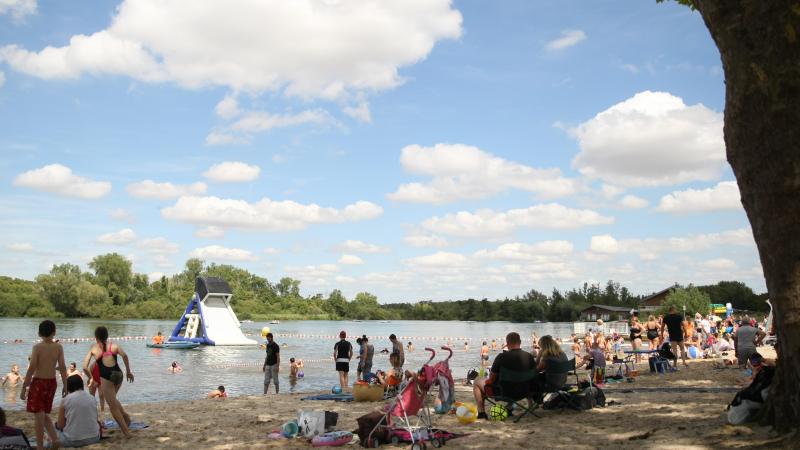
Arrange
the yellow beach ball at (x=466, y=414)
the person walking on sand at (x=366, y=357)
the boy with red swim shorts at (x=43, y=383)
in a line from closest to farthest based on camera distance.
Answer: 1. the boy with red swim shorts at (x=43, y=383)
2. the yellow beach ball at (x=466, y=414)
3. the person walking on sand at (x=366, y=357)

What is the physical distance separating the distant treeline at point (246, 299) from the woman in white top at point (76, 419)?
62481mm

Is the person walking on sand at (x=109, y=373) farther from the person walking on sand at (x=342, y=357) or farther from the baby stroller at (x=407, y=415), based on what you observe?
the person walking on sand at (x=342, y=357)

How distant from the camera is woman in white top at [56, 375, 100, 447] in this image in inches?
304

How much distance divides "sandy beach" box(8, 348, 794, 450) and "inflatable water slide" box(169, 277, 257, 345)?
27423 mm

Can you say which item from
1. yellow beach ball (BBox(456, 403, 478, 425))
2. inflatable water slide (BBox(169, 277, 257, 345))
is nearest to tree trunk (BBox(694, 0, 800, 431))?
yellow beach ball (BBox(456, 403, 478, 425))

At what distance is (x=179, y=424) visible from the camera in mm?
9406

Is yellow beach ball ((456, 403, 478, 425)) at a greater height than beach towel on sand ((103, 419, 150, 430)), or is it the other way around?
yellow beach ball ((456, 403, 478, 425))

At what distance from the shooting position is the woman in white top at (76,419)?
25.3ft

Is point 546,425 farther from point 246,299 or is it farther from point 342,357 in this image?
point 246,299

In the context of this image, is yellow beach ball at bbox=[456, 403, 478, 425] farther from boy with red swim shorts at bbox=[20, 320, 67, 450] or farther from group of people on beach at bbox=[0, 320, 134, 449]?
boy with red swim shorts at bbox=[20, 320, 67, 450]

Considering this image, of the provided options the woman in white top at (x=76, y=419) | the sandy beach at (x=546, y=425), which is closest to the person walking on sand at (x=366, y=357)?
the sandy beach at (x=546, y=425)

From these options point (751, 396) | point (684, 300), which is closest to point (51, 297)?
point (684, 300)

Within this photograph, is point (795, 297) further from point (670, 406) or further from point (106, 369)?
point (106, 369)

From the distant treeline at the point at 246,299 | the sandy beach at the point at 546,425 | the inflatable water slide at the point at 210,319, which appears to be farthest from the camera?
the distant treeline at the point at 246,299
